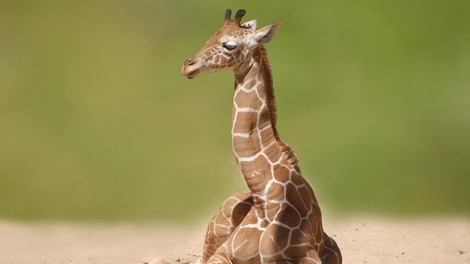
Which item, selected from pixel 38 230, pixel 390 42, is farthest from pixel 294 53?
pixel 38 230

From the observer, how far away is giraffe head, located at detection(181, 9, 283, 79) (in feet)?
6.92

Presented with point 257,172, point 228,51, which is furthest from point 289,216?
point 228,51

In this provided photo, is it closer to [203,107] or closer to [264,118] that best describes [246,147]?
[264,118]

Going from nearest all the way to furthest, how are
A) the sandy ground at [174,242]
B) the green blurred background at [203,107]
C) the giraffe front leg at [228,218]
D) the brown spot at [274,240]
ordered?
the brown spot at [274,240]
the giraffe front leg at [228,218]
the sandy ground at [174,242]
the green blurred background at [203,107]

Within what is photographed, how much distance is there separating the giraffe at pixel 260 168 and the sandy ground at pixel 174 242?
3.96 ft

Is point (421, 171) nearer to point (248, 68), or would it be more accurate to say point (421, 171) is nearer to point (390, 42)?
point (390, 42)

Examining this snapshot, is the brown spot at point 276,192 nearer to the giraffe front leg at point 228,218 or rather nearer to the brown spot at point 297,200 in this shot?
the brown spot at point 297,200

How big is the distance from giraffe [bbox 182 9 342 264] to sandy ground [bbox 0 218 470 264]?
121 cm

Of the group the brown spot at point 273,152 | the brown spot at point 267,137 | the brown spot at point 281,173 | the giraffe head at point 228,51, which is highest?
the giraffe head at point 228,51

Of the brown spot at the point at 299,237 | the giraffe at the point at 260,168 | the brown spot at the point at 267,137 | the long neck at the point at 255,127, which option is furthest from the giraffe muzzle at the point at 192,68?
the brown spot at the point at 299,237

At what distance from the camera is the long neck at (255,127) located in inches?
83.7

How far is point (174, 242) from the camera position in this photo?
11.9ft

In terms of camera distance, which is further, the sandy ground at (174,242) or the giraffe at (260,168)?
the sandy ground at (174,242)

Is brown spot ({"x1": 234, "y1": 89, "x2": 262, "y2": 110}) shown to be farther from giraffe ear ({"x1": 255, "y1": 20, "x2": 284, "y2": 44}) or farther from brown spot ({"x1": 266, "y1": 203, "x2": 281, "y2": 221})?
brown spot ({"x1": 266, "y1": 203, "x2": 281, "y2": 221})
